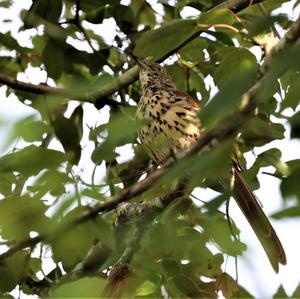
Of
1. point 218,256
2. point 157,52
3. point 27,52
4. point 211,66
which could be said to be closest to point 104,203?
point 157,52

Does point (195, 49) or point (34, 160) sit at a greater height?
point (195, 49)

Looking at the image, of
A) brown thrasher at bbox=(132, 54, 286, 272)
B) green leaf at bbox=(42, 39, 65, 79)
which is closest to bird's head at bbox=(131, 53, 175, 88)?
brown thrasher at bbox=(132, 54, 286, 272)

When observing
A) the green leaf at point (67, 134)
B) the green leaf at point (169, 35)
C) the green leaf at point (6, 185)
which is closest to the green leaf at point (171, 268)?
the green leaf at point (67, 134)

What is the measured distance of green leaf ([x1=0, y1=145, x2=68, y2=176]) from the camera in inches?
48.0

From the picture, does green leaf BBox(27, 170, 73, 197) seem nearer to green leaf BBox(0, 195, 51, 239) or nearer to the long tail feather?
green leaf BBox(0, 195, 51, 239)

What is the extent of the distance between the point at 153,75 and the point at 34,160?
2.76 metres

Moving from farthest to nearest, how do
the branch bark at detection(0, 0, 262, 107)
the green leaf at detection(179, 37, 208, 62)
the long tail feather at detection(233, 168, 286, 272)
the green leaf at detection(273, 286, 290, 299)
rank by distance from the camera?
the green leaf at detection(179, 37, 208, 62) → the branch bark at detection(0, 0, 262, 107) → the long tail feather at detection(233, 168, 286, 272) → the green leaf at detection(273, 286, 290, 299)

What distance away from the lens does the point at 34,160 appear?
1.22m

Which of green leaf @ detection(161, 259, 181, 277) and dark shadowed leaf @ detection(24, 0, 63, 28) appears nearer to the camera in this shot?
green leaf @ detection(161, 259, 181, 277)

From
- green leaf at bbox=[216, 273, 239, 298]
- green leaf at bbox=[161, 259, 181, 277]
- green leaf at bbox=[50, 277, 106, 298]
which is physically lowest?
green leaf at bbox=[216, 273, 239, 298]

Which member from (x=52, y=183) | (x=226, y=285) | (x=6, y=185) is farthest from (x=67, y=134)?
(x=52, y=183)

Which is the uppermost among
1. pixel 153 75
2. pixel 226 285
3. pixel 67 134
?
pixel 153 75

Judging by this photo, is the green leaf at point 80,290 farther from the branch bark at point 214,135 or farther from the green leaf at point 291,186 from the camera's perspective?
the green leaf at point 291,186

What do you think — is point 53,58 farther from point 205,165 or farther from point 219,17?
point 205,165
